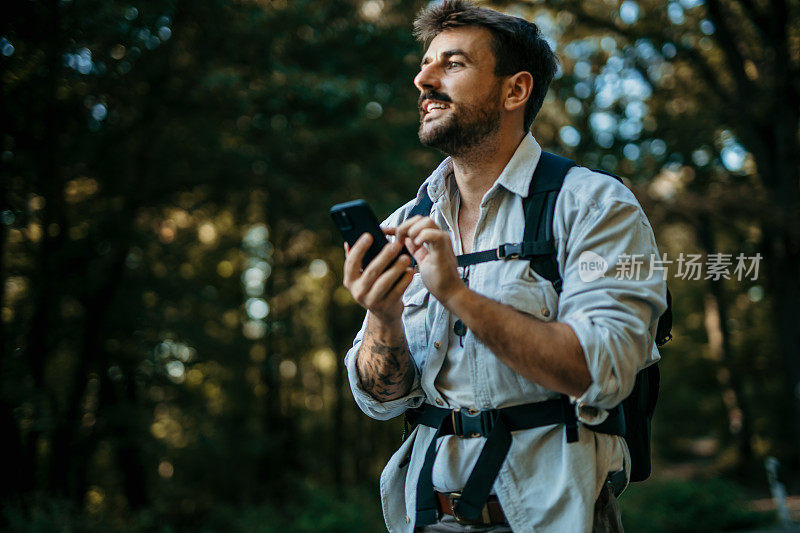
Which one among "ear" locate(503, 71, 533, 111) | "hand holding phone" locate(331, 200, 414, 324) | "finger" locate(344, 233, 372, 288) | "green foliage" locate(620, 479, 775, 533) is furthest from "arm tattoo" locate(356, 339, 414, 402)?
"green foliage" locate(620, 479, 775, 533)

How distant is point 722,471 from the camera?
21.2m

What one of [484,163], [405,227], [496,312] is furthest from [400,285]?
[484,163]

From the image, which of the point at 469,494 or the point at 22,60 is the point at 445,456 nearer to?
the point at 469,494

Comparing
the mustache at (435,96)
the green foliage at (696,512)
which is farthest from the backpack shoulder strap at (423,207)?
the green foliage at (696,512)

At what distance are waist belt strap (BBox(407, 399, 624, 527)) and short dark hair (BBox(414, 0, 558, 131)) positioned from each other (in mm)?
1027

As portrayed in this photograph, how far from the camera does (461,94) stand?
7.15ft

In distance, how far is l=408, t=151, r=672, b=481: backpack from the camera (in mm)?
1922

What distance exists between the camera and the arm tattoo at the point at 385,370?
6.72ft

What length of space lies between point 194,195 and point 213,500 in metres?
9.69

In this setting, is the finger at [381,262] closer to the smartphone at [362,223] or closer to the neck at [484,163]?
the smartphone at [362,223]

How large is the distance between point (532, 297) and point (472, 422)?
0.41 meters

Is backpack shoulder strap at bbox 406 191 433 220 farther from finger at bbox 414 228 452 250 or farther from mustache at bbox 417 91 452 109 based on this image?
finger at bbox 414 228 452 250

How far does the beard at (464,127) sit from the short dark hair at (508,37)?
14 cm

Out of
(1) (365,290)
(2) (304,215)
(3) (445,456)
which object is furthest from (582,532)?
(2) (304,215)
